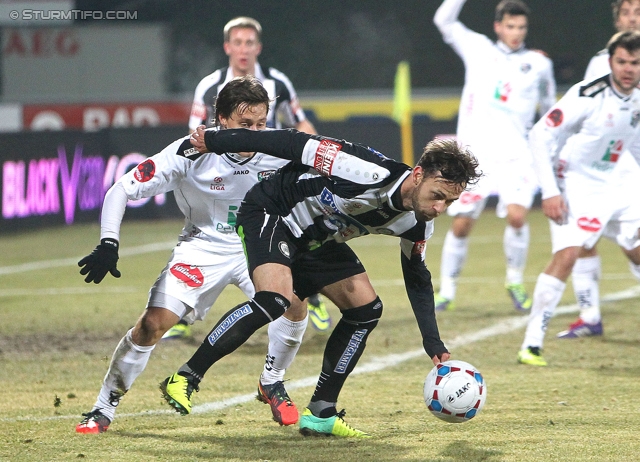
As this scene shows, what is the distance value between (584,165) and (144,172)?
10.2 feet

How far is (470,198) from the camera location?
855cm

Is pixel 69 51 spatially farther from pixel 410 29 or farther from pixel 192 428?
pixel 192 428

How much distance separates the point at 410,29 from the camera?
23.4 metres

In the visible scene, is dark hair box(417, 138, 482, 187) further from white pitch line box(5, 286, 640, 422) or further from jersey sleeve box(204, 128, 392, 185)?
white pitch line box(5, 286, 640, 422)

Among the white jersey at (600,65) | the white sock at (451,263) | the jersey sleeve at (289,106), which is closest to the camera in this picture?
the white jersey at (600,65)

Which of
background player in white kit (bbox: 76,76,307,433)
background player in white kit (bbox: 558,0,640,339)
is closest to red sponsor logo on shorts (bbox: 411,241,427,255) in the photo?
background player in white kit (bbox: 76,76,307,433)

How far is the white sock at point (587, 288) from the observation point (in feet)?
24.8

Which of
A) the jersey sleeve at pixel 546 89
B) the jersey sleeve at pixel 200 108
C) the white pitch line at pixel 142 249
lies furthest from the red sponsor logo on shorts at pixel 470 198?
the white pitch line at pixel 142 249

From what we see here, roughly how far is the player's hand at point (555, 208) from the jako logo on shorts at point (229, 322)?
2.58 m

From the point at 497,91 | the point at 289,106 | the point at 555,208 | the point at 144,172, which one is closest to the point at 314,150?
the point at 144,172

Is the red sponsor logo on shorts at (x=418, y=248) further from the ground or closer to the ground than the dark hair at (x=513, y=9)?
closer to the ground

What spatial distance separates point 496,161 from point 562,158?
2095 millimetres

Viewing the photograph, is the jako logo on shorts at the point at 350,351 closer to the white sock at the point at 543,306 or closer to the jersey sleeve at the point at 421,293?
the jersey sleeve at the point at 421,293

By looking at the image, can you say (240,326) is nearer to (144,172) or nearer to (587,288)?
(144,172)
